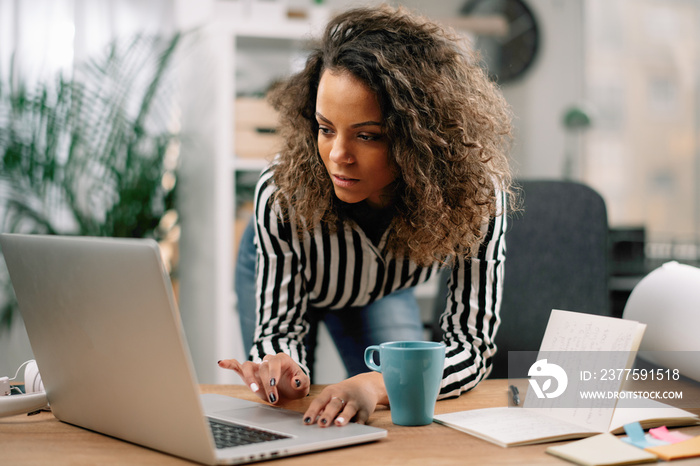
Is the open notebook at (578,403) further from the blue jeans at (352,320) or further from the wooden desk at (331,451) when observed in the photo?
the blue jeans at (352,320)

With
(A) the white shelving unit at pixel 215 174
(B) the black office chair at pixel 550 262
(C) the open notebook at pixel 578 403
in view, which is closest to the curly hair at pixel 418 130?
(C) the open notebook at pixel 578 403

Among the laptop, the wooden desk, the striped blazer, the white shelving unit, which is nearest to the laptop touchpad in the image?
the laptop

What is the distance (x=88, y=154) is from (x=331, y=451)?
187cm

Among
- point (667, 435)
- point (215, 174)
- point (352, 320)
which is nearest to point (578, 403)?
point (667, 435)

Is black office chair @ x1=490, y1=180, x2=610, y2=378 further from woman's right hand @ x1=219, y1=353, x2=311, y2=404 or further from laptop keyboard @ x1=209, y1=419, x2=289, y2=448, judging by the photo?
laptop keyboard @ x1=209, y1=419, x2=289, y2=448

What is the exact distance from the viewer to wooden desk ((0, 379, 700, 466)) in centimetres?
66

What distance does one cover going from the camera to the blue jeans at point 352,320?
1550 mm

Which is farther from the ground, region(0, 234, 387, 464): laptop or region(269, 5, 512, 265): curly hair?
region(269, 5, 512, 265): curly hair

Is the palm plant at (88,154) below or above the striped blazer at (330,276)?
above

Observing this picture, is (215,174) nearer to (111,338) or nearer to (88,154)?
(88,154)

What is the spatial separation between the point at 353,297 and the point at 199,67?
1424 millimetres

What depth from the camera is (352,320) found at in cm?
158

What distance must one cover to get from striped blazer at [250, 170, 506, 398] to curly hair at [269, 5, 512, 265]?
4 cm

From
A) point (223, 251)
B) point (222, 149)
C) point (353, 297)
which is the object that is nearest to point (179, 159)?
point (222, 149)
